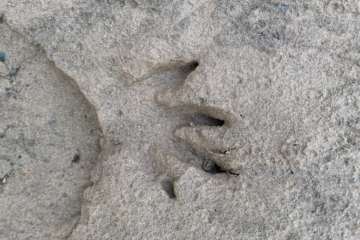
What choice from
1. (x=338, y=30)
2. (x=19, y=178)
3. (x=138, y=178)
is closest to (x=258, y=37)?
(x=338, y=30)

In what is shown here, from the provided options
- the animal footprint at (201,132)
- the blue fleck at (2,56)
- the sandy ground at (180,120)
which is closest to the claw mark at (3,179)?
the sandy ground at (180,120)

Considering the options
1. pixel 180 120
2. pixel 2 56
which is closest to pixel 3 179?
pixel 2 56

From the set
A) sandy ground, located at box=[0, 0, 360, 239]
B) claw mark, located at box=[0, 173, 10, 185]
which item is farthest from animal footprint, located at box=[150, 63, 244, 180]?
claw mark, located at box=[0, 173, 10, 185]

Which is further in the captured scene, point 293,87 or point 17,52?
point 17,52

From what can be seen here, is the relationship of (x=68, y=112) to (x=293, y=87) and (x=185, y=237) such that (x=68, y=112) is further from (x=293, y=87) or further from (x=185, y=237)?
(x=293, y=87)

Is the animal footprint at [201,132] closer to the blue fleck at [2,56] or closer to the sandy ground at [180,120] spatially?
the sandy ground at [180,120]

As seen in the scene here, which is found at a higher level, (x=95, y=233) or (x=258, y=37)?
(x=258, y=37)

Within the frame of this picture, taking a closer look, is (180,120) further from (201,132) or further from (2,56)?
(2,56)

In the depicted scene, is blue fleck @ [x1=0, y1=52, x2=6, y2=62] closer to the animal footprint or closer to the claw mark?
the claw mark

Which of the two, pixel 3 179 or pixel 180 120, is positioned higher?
pixel 180 120
